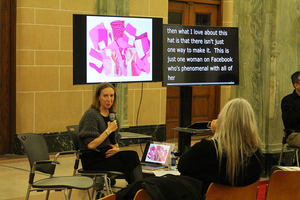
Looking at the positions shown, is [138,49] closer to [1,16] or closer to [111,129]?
[111,129]

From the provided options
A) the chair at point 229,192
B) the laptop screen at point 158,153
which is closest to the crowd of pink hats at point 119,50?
the laptop screen at point 158,153

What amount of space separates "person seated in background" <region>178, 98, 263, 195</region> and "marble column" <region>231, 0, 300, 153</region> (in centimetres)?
279

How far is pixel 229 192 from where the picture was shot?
2.57 meters

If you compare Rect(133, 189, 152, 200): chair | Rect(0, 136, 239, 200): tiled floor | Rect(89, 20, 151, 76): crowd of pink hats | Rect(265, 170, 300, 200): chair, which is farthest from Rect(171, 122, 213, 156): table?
Rect(133, 189, 152, 200): chair

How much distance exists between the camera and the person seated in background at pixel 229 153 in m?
2.51

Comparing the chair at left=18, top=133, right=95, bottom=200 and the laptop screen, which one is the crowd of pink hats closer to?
the laptop screen

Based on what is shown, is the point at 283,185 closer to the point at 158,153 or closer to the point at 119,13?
the point at 158,153

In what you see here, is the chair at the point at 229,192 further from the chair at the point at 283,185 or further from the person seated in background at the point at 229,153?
the chair at the point at 283,185

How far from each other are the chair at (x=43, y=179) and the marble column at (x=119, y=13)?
3.40m

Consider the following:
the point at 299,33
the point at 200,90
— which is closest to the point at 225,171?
the point at 299,33

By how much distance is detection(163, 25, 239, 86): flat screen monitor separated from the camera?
15.0 ft

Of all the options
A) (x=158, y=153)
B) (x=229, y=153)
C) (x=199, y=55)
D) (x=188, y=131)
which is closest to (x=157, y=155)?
(x=158, y=153)

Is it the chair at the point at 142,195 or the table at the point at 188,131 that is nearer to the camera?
the chair at the point at 142,195

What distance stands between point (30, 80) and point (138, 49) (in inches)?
83.3
